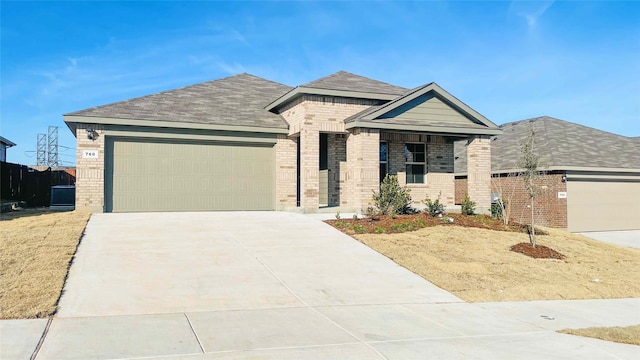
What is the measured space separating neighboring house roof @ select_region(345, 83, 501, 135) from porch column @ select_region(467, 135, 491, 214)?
53cm

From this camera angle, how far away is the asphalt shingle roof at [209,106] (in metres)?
17.7

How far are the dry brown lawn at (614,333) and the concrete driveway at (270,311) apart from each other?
288 millimetres

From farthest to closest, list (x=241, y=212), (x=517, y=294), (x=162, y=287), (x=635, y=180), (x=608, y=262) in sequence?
(x=635, y=180)
(x=241, y=212)
(x=608, y=262)
(x=517, y=294)
(x=162, y=287)

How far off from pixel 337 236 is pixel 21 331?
8.44m

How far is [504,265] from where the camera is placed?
11.8 metres

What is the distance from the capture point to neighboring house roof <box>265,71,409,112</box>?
1777 cm

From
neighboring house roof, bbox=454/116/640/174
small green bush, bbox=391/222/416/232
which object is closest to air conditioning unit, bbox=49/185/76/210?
small green bush, bbox=391/222/416/232

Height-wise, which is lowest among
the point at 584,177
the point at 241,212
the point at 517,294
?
the point at 517,294

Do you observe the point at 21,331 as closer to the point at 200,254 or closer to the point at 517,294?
the point at 200,254

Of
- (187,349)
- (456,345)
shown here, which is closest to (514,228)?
(456,345)

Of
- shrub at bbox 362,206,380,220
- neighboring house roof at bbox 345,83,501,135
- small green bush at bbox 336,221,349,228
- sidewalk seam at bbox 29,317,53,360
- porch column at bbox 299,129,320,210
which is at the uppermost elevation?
neighboring house roof at bbox 345,83,501,135

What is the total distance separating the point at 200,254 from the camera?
1108 cm

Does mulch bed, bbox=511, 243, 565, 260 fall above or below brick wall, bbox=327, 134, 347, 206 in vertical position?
below

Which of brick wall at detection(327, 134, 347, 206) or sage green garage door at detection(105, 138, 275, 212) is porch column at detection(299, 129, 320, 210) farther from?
brick wall at detection(327, 134, 347, 206)
